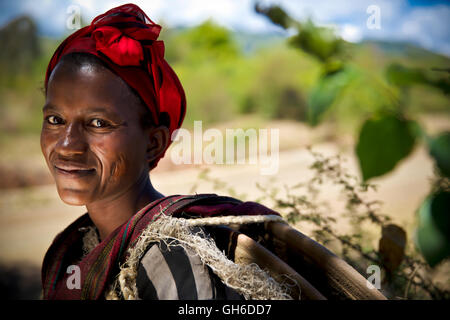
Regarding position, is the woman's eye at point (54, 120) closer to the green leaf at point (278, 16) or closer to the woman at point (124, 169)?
the woman at point (124, 169)

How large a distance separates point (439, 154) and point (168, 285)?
0.80m

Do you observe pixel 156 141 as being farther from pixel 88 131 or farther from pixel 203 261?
pixel 203 261

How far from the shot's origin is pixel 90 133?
4.65ft

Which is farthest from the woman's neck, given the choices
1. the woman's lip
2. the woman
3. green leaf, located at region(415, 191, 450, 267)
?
green leaf, located at region(415, 191, 450, 267)

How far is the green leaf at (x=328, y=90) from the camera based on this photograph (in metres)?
1.26

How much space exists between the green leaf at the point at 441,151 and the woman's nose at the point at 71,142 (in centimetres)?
109

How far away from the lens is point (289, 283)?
3.93ft

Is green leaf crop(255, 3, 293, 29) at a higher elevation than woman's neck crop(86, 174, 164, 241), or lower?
higher

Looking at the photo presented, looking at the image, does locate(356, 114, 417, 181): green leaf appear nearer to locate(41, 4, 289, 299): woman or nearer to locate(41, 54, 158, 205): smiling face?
locate(41, 4, 289, 299): woman

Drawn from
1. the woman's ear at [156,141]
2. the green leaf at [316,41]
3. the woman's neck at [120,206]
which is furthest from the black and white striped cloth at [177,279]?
the green leaf at [316,41]

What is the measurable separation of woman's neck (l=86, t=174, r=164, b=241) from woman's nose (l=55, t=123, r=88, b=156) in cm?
24

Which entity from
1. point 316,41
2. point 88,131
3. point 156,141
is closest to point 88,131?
point 88,131

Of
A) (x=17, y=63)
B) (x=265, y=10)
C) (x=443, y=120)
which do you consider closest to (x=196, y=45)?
(x=17, y=63)

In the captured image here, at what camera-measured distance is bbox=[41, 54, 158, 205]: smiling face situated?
1400 mm
